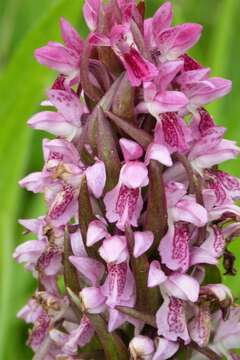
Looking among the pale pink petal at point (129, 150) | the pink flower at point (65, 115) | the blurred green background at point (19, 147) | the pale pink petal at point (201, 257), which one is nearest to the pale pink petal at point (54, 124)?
the pink flower at point (65, 115)

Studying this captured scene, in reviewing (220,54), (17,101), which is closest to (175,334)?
(17,101)

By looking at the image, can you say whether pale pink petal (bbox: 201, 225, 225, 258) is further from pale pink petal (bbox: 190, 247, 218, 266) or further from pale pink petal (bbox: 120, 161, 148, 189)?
pale pink petal (bbox: 120, 161, 148, 189)

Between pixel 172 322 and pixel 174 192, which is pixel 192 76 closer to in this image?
pixel 174 192

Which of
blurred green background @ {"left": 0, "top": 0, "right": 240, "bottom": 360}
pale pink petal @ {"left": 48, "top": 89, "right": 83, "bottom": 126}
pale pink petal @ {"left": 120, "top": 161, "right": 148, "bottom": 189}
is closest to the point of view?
pale pink petal @ {"left": 120, "top": 161, "right": 148, "bottom": 189}

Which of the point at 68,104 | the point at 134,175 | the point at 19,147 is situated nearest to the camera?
the point at 134,175

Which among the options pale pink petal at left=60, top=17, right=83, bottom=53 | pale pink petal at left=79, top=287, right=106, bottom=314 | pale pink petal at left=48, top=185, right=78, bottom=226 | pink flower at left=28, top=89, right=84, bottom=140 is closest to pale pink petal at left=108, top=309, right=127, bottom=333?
pale pink petal at left=79, top=287, right=106, bottom=314

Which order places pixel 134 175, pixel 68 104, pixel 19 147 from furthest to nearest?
pixel 19 147
pixel 68 104
pixel 134 175

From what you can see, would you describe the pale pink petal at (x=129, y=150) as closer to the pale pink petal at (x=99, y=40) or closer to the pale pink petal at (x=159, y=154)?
the pale pink petal at (x=159, y=154)

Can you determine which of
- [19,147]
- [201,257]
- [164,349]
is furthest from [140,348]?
[19,147]

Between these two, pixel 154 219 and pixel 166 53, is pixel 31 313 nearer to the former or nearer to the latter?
pixel 154 219
